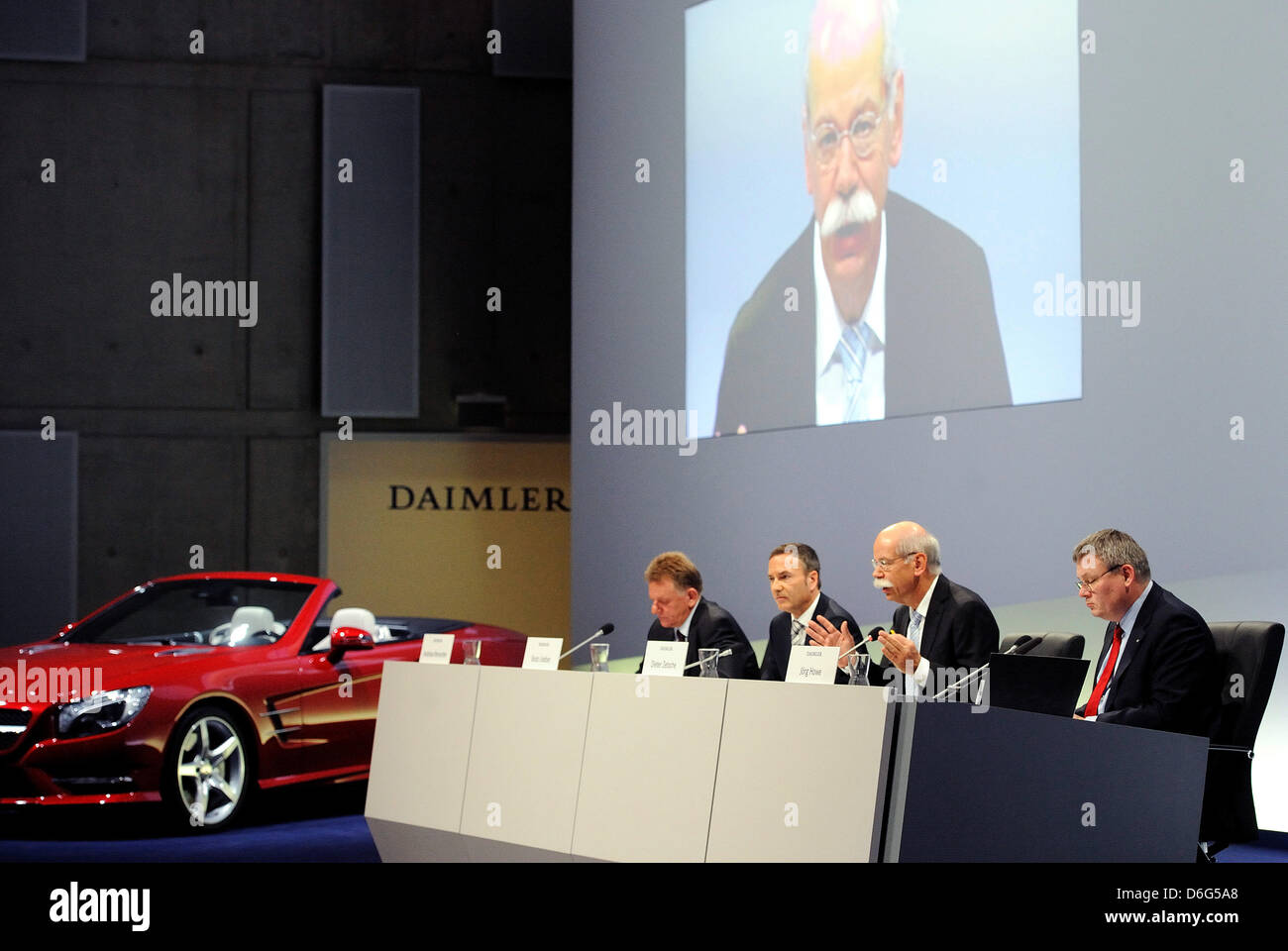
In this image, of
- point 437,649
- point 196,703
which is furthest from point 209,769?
point 437,649

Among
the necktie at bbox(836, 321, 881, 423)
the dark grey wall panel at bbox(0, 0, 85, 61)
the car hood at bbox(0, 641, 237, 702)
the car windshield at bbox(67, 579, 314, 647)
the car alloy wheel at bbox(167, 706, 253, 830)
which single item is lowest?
the car alloy wheel at bbox(167, 706, 253, 830)

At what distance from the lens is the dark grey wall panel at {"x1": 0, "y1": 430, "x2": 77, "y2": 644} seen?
1120 cm

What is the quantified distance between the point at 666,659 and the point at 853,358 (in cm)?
350

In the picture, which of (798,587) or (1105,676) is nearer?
(1105,676)

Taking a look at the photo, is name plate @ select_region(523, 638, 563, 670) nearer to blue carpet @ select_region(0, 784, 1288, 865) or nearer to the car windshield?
blue carpet @ select_region(0, 784, 1288, 865)

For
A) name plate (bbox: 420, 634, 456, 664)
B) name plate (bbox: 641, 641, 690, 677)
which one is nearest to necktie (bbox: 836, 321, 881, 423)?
name plate (bbox: 420, 634, 456, 664)

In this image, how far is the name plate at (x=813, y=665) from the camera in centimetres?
362

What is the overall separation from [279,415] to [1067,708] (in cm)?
913

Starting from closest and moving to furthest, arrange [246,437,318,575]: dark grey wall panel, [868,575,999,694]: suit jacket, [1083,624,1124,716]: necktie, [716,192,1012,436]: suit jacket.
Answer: [1083,624,1124,716]: necktie
[868,575,999,694]: suit jacket
[716,192,1012,436]: suit jacket
[246,437,318,575]: dark grey wall panel

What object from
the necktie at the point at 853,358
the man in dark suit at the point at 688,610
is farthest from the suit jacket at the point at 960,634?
the necktie at the point at 853,358

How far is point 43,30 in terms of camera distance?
11.4 metres

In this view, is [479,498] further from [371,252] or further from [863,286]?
[863,286]
